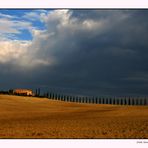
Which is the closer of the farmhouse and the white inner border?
the white inner border

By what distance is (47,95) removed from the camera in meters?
72.9

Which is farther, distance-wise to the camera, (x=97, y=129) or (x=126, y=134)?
(x=97, y=129)
